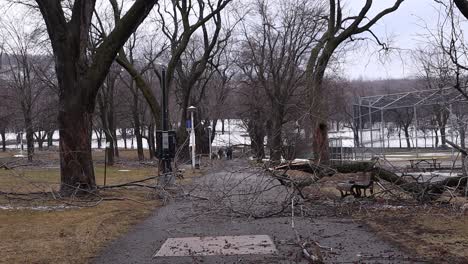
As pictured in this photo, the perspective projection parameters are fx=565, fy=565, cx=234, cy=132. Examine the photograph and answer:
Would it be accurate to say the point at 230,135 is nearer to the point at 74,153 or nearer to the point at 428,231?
the point at 74,153

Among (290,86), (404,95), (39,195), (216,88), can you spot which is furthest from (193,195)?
(216,88)

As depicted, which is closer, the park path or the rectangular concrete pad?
the park path

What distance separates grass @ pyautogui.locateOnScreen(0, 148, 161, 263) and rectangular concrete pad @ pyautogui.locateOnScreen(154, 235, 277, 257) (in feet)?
3.61

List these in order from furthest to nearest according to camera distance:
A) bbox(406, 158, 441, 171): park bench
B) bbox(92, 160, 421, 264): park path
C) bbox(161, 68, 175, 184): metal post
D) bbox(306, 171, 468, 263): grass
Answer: bbox(161, 68, 175, 184): metal post, bbox(406, 158, 441, 171): park bench, bbox(306, 171, 468, 263): grass, bbox(92, 160, 421, 264): park path

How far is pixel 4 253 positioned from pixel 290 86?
34414mm

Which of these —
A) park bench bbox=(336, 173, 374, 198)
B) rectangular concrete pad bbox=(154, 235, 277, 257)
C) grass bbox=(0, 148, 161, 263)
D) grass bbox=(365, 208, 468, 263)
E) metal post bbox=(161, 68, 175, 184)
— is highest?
metal post bbox=(161, 68, 175, 184)

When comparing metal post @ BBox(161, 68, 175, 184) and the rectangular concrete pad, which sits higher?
metal post @ BBox(161, 68, 175, 184)

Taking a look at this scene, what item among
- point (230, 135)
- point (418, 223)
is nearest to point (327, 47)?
point (230, 135)

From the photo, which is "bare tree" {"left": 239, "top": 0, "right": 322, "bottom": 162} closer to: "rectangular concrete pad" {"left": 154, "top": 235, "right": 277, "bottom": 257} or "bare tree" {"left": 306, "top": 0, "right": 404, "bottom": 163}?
"bare tree" {"left": 306, "top": 0, "right": 404, "bottom": 163}

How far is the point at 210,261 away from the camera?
7.17 m

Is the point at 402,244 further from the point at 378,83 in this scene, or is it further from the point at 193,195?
the point at 378,83

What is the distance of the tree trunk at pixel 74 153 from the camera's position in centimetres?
1528

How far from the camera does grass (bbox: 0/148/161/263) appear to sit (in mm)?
7969

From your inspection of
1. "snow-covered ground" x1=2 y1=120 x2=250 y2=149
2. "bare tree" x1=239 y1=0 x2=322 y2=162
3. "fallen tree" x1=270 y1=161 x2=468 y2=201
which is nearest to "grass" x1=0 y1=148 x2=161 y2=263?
"fallen tree" x1=270 y1=161 x2=468 y2=201
